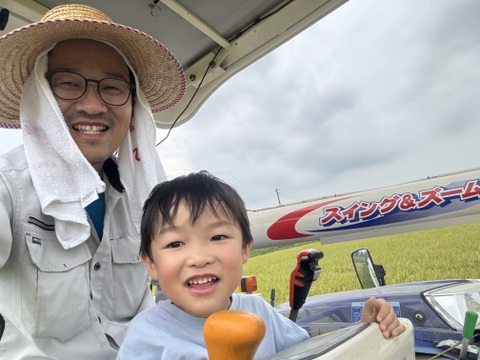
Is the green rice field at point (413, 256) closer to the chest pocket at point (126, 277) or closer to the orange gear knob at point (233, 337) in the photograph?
the chest pocket at point (126, 277)

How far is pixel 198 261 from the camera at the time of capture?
2.09ft

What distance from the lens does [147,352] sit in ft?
2.07

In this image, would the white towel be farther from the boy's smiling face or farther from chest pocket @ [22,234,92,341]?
the boy's smiling face

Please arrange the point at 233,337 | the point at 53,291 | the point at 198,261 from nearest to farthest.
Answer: the point at 233,337, the point at 198,261, the point at 53,291

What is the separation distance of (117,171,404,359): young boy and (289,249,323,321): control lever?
0.35 metres

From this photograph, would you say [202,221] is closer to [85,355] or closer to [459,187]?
[85,355]

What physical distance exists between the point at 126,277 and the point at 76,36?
2.18 feet

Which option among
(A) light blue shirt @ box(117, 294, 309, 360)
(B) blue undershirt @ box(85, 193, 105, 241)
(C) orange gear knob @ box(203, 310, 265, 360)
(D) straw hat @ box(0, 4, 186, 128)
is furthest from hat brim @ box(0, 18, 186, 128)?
(C) orange gear knob @ box(203, 310, 265, 360)

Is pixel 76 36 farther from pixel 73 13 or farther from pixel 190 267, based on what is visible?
pixel 190 267

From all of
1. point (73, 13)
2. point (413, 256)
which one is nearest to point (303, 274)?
point (73, 13)

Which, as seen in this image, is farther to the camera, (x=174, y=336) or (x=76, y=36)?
(x=76, y=36)

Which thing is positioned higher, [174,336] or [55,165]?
[55,165]

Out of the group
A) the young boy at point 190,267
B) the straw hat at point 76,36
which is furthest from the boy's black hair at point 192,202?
the straw hat at point 76,36

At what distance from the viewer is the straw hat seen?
3.02ft
